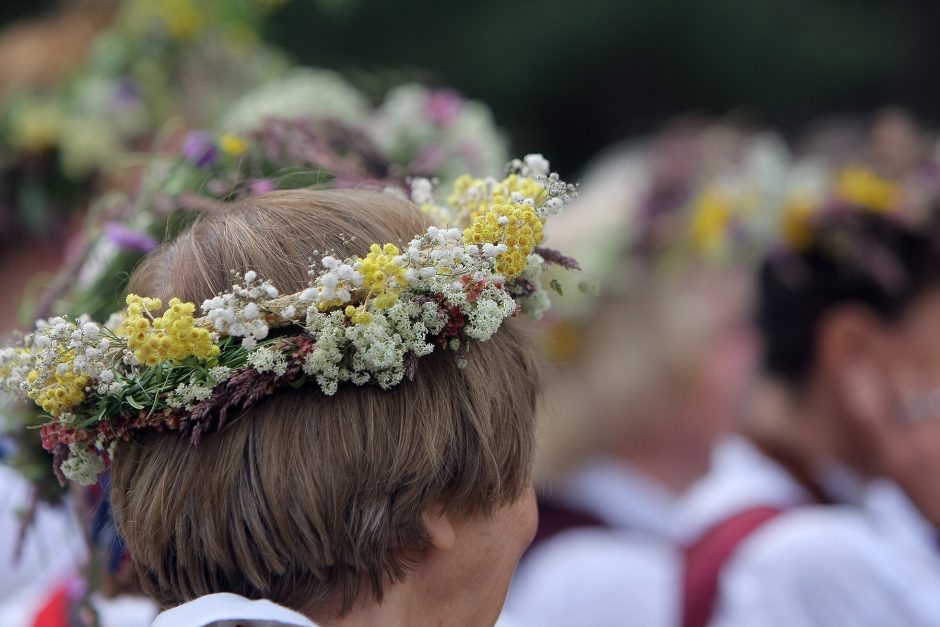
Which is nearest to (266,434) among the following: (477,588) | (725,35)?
(477,588)

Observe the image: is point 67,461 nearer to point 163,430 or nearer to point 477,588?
point 163,430

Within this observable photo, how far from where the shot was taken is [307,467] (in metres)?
1.47

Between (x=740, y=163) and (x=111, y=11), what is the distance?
9.16 ft

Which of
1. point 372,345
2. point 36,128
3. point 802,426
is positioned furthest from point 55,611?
point 802,426

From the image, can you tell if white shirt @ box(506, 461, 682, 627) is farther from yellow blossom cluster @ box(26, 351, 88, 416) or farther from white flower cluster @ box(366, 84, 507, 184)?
yellow blossom cluster @ box(26, 351, 88, 416)

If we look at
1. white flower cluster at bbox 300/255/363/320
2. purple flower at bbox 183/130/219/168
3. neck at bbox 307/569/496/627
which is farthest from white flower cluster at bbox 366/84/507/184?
neck at bbox 307/569/496/627

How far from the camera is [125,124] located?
12.2 ft

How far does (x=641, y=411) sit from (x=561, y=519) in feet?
2.12

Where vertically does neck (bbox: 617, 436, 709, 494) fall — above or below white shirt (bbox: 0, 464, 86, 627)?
below

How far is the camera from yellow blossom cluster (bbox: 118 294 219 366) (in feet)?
4.78

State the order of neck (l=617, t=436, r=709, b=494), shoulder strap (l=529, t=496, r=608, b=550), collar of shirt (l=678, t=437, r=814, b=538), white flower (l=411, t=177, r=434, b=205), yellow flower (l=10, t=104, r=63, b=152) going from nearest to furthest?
white flower (l=411, t=177, r=434, b=205) < collar of shirt (l=678, t=437, r=814, b=538) < yellow flower (l=10, t=104, r=63, b=152) < shoulder strap (l=529, t=496, r=608, b=550) < neck (l=617, t=436, r=709, b=494)

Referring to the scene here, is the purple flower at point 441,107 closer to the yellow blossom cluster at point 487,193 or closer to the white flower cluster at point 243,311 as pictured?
the yellow blossom cluster at point 487,193

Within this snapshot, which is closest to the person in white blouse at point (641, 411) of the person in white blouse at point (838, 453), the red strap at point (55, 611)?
the person in white blouse at point (838, 453)

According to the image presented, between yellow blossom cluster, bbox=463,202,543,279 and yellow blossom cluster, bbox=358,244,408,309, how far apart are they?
0.12 meters
